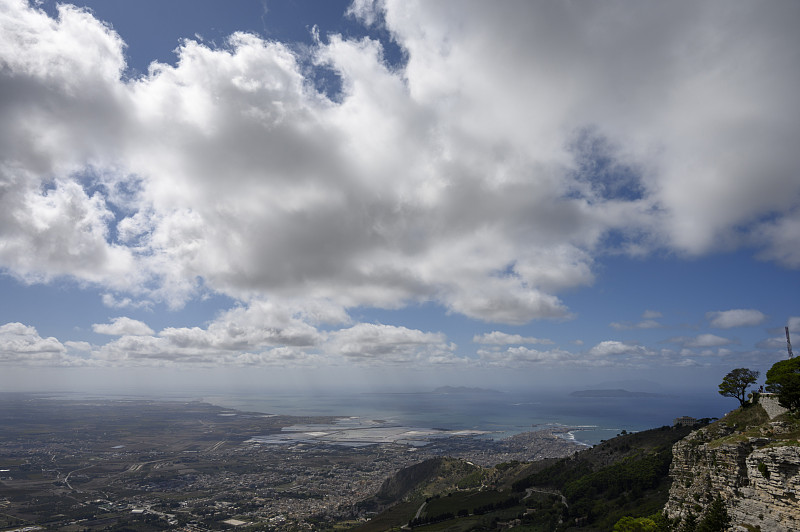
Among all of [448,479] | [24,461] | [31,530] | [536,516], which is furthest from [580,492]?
[24,461]

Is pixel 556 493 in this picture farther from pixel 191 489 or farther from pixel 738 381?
pixel 191 489

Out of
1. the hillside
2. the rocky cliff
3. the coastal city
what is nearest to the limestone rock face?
the rocky cliff

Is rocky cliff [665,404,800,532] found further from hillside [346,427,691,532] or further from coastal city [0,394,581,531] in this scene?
coastal city [0,394,581,531]

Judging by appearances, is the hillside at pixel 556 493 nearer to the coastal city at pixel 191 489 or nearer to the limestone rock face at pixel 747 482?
the coastal city at pixel 191 489

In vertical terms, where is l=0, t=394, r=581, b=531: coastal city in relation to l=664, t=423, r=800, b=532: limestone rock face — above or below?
below

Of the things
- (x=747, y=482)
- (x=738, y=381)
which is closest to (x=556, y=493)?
(x=738, y=381)

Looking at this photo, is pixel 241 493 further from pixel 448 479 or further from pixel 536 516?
pixel 536 516
